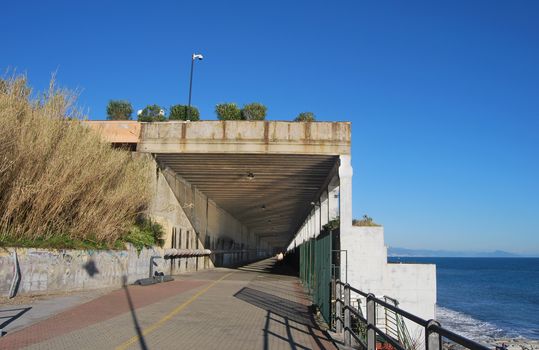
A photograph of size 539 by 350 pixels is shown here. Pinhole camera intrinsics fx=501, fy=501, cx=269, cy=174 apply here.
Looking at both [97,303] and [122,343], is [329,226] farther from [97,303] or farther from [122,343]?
[122,343]

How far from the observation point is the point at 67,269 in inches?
580

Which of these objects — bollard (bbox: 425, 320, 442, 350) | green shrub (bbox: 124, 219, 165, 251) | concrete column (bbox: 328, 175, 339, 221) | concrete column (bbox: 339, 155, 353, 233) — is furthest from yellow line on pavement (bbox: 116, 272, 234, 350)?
concrete column (bbox: 328, 175, 339, 221)

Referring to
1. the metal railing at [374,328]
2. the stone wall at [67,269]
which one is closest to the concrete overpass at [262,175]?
the stone wall at [67,269]

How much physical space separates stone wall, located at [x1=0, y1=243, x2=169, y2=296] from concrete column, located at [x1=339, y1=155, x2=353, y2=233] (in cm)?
862

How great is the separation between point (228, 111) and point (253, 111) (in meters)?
2.50

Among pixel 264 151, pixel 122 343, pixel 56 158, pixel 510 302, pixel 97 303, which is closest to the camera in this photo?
pixel 122 343

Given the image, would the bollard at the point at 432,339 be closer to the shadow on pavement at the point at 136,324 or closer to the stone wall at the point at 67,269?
the shadow on pavement at the point at 136,324

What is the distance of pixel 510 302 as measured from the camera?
59.9 meters

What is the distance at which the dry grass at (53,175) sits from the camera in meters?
13.1

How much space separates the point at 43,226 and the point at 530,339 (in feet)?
108

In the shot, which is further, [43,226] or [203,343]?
[43,226]

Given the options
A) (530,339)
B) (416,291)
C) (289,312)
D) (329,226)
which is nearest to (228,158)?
(329,226)

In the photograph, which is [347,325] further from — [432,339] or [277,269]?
[277,269]

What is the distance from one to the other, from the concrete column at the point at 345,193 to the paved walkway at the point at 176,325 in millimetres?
5723
